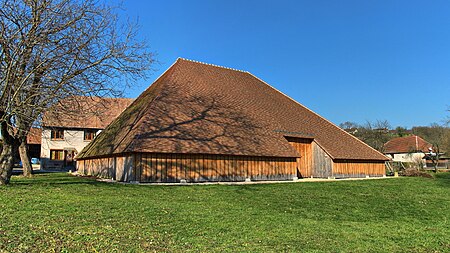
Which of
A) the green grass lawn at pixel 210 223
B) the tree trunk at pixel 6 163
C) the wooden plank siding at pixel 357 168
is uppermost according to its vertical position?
the tree trunk at pixel 6 163

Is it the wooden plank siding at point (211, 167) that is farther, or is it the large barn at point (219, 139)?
the large barn at point (219, 139)

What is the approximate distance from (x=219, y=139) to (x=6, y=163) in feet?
32.6

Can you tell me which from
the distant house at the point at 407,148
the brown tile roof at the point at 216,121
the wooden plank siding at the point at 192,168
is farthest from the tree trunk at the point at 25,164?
the distant house at the point at 407,148

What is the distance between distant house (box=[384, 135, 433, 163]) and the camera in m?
62.6

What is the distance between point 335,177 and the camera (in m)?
23.9

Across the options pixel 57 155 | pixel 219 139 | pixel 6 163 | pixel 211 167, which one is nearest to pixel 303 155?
pixel 219 139

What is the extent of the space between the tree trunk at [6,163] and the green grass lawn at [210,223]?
1970 mm

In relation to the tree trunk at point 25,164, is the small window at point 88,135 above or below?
above

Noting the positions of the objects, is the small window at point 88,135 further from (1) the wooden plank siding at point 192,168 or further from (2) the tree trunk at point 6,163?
(2) the tree trunk at point 6,163

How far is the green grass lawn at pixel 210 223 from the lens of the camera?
6.40 m

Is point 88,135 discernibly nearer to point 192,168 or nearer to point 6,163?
point 192,168

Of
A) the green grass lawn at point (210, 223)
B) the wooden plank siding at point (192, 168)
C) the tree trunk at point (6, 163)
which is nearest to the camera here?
the green grass lawn at point (210, 223)

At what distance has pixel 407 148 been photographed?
65625mm

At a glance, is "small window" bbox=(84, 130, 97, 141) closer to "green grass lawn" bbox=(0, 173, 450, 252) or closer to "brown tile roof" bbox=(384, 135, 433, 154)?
"green grass lawn" bbox=(0, 173, 450, 252)
